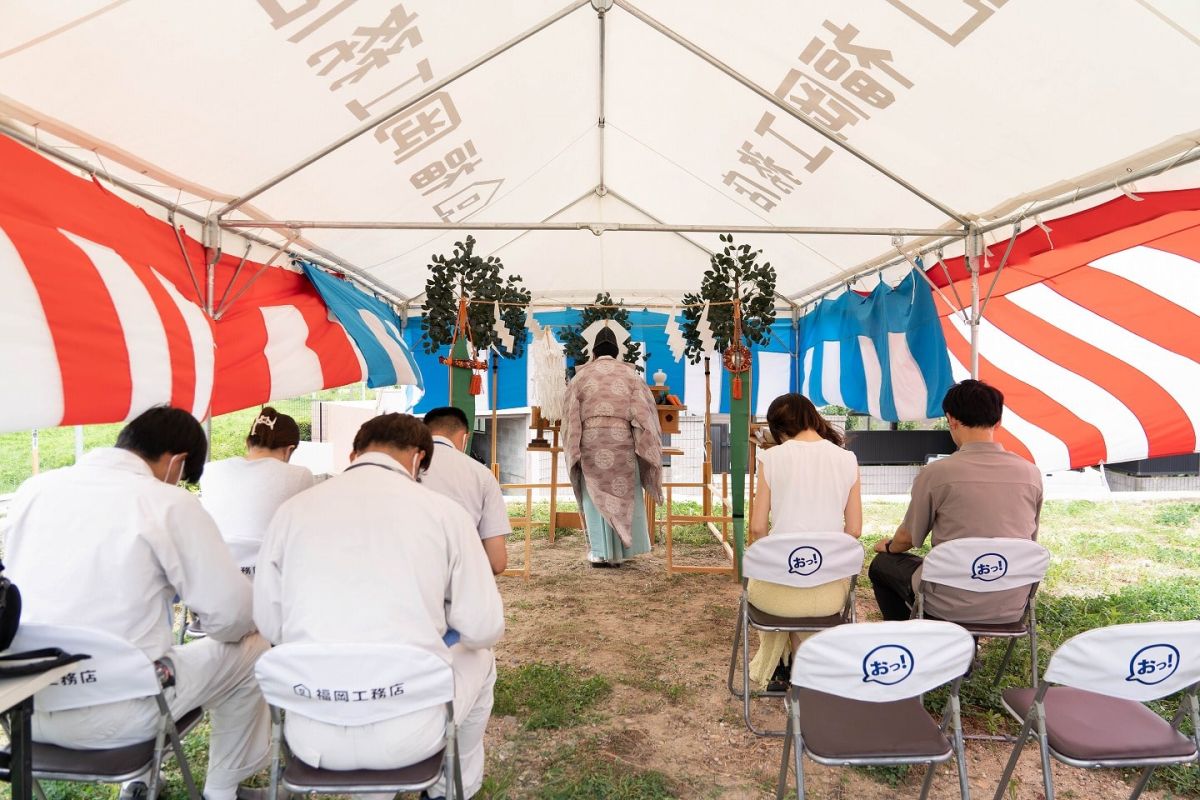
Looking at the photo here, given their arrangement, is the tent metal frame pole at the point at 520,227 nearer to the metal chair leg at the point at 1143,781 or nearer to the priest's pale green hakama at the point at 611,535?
the priest's pale green hakama at the point at 611,535

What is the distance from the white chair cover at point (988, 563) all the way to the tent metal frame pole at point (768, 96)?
1.97 metres

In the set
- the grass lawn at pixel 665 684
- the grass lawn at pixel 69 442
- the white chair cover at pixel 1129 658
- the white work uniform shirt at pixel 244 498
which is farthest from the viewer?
the grass lawn at pixel 69 442

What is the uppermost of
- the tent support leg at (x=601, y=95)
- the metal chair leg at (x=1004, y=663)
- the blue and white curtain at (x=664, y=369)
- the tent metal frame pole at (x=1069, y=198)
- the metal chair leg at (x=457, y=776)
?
the tent support leg at (x=601, y=95)

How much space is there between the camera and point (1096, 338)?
381cm

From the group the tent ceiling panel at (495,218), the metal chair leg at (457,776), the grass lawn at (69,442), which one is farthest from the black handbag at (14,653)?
the grass lawn at (69,442)

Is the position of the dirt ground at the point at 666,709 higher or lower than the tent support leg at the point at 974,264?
lower

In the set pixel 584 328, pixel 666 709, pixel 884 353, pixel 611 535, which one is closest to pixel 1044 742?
pixel 666 709

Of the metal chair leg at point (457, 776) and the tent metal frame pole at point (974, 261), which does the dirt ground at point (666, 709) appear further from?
the tent metal frame pole at point (974, 261)

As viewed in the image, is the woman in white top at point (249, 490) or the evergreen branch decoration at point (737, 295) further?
the evergreen branch decoration at point (737, 295)

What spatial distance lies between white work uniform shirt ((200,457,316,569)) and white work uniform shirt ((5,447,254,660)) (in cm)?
94

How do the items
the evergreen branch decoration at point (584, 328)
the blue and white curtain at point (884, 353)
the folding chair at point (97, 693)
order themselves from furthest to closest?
1. the evergreen branch decoration at point (584, 328)
2. the blue and white curtain at point (884, 353)
3. the folding chair at point (97, 693)

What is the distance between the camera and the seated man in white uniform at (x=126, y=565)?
1483mm

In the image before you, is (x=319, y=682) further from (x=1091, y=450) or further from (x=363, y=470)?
(x=1091, y=450)

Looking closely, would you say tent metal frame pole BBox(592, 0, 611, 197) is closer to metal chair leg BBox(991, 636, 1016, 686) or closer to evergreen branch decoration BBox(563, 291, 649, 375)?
evergreen branch decoration BBox(563, 291, 649, 375)
